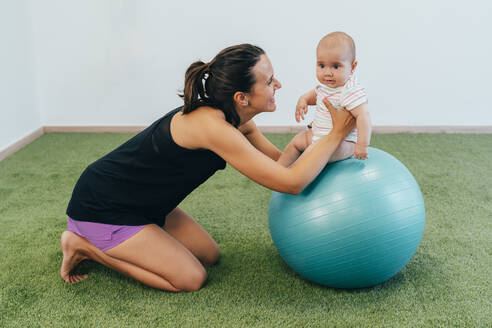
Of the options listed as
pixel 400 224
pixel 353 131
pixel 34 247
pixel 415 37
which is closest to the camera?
pixel 400 224

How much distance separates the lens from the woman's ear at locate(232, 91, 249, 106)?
1969 millimetres

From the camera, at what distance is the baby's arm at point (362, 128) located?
1.93m

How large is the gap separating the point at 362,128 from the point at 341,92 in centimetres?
19

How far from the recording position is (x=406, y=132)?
4.64m

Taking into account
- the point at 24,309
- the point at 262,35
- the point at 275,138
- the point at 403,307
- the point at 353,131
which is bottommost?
the point at 275,138

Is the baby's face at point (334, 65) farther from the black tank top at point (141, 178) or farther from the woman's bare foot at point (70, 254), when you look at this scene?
the woman's bare foot at point (70, 254)

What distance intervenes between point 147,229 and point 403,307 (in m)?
1.13

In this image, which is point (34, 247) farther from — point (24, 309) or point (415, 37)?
point (415, 37)

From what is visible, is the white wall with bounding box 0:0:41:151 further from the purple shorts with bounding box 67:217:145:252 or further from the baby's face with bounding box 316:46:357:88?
the baby's face with bounding box 316:46:357:88

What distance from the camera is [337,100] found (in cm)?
204

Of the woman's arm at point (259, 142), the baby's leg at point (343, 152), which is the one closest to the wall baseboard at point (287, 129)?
the woman's arm at point (259, 142)

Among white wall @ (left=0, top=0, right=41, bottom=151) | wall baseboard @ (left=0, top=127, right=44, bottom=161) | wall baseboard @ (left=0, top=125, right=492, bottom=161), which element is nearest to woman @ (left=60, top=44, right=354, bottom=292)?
wall baseboard @ (left=0, top=127, right=44, bottom=161)

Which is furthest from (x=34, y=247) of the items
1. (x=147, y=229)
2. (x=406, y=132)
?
(x=406, y=132)

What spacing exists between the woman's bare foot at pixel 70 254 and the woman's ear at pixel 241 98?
0.95m
